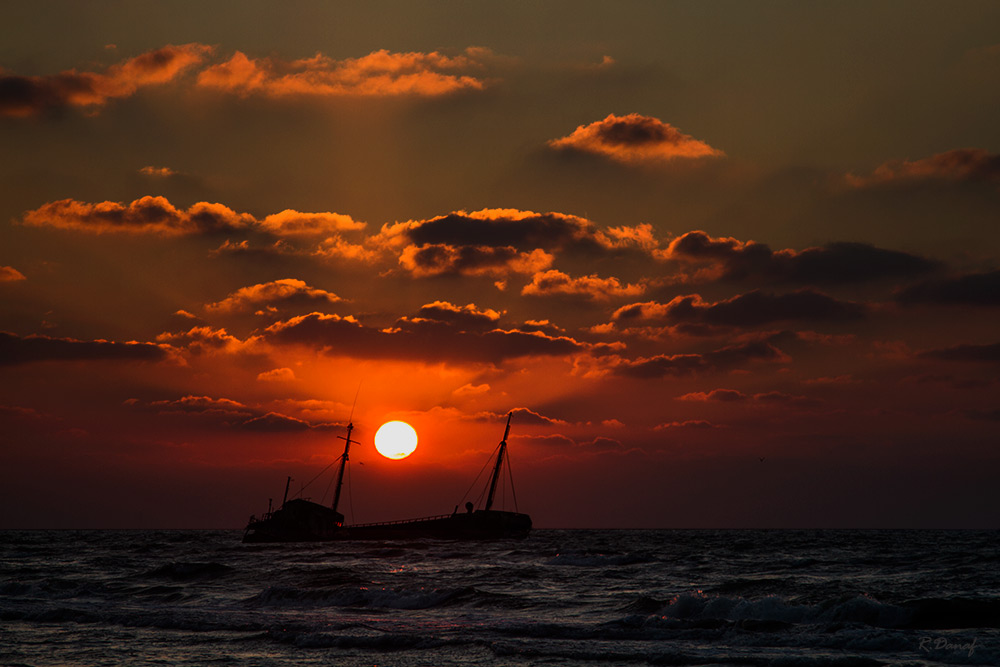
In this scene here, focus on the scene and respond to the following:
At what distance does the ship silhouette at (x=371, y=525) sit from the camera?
401ft

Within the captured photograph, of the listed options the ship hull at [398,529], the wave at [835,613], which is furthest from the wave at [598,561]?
the ship hull at [398,529]

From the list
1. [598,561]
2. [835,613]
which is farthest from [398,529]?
[835,613]

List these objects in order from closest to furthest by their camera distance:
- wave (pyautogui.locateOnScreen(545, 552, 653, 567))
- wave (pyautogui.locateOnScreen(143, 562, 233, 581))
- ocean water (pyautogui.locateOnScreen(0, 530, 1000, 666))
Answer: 1. ocean water (pyautogui.locateOnScreen(0, 530, 1000, 666))
2. wave (pyautogui.locateOnScreen(143, 562, 233, 581))
3. wave (pyautogui.locateOnScreen(545, 552, 653, 567))

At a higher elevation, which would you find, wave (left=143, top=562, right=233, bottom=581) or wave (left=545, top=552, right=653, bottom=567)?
wave (left=545, top=552, right=653, bottom=567)

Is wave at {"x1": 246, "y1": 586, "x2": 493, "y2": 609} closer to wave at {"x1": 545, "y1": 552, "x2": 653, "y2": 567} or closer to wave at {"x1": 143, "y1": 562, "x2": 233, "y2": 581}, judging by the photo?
wave at {"x1": 143, "y1": 562, "x2": 233, "y2": 581}

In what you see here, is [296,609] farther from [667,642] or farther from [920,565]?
[920,565]

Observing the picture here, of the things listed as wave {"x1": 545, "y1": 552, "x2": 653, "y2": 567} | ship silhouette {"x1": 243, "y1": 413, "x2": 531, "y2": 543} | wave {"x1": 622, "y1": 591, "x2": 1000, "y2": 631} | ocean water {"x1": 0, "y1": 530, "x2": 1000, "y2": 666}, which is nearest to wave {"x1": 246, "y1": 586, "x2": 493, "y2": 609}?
ocean water {"x1": 0, "y1": 530, "x2": 1000, "y2": 666}

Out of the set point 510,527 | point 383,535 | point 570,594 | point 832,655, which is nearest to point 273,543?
point 383,535

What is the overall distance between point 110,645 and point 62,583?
27399 millimetres

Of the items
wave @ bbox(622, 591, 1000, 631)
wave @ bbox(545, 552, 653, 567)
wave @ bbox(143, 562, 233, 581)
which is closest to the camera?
wave @ bbox(622, 591, 1000, 631)

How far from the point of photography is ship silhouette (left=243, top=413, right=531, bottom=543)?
12219 cm

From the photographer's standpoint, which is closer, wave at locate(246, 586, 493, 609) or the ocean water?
the ocean water

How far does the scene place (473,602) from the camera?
41281 millimetres

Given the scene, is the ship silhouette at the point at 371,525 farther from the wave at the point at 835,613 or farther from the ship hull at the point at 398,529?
the wave at the point at 835,613
